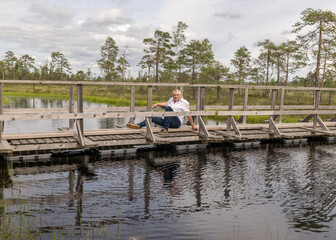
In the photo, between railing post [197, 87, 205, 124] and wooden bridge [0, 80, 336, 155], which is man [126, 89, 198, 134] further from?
railing post [197, 87, 205, 124]

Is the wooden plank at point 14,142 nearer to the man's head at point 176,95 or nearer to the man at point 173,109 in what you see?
the man at point 173,109

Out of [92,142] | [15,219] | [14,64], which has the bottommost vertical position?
[15,219]

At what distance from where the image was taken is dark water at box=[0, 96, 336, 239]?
18.4 feet

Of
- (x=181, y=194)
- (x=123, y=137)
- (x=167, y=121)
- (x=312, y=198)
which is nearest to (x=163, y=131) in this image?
(x=167, y=121)

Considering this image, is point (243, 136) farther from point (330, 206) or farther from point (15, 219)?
point (15, 219)

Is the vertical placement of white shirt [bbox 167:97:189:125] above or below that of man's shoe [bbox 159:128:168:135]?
above

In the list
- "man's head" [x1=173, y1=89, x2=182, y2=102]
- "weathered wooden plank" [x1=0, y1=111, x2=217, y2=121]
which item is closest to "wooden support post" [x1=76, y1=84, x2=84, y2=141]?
"weathered wooden plank" [x1=0, y1=111, x2=217, y2=121]

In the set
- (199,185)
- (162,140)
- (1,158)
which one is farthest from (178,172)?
(1,158)

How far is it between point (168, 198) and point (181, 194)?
0.43m

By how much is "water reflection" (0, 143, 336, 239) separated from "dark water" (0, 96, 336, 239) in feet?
0.06

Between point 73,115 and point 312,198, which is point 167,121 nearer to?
point 73,115

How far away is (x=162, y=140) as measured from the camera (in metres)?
11.2

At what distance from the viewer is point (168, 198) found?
7.06 meters

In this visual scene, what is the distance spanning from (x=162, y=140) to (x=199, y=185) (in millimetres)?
3422
